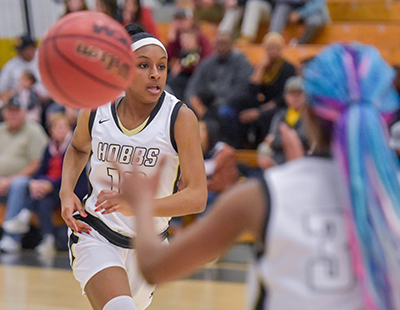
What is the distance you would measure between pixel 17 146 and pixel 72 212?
5152 mm

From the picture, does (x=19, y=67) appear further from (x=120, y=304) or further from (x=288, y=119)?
(x=120, y=304)

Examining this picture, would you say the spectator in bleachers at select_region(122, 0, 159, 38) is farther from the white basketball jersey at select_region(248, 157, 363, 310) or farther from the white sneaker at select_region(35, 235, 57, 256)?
the white basketball jersey at select_region(248, 157, 363, 310)

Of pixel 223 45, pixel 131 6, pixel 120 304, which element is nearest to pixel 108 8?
pixel 131 6

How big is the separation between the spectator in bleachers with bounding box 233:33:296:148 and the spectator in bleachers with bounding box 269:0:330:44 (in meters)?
1.73

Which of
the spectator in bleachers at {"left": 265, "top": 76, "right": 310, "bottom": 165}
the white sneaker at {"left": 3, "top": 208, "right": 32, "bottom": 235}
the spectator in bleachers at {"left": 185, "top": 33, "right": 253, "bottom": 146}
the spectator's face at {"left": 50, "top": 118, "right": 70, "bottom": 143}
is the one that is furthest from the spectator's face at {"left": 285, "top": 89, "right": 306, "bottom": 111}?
the white sneaker at {"left": 3, "top": 208, "right": 32, "bottom": 235}

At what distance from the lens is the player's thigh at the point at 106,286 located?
115 inches

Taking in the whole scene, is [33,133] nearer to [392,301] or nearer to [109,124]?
[109,124]

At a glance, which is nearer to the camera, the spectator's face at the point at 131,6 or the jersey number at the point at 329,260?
the jersey number at the point at 329,260

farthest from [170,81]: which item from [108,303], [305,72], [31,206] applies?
[305,72]

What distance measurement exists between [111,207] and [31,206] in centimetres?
542

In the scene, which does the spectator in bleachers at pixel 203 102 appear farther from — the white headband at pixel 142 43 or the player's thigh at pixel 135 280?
the player's thigh at pixel 135 280

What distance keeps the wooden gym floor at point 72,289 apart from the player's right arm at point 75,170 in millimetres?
2361

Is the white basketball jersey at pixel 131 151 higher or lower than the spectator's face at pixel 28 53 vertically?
higher

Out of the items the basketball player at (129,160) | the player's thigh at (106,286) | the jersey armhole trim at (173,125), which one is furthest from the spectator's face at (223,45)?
the player's thigh at (106,286)
